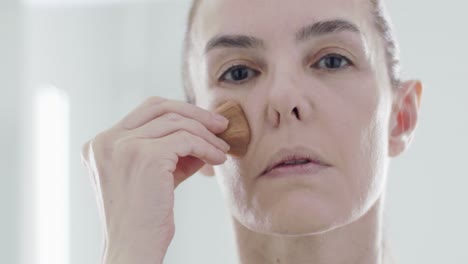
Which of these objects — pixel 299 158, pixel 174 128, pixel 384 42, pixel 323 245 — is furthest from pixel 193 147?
pixel 384 42

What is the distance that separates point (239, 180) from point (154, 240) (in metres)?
0.15

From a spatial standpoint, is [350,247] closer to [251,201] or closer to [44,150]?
[251,201]

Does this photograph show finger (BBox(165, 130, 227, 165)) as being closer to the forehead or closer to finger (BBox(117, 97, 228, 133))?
finger (BBox(117, 97, 228, 133))

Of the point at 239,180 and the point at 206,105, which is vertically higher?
the point at 206,105

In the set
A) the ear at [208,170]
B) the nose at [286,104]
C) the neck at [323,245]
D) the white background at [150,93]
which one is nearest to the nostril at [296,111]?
the nose at [286,104]

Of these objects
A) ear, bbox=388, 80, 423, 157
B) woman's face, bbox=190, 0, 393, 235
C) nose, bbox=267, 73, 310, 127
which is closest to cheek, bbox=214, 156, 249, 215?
woman's face, bbox=190, 0, 393, 235

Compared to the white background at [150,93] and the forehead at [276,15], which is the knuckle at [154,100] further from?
the white background at [150,93]

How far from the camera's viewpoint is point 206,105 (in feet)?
3.73

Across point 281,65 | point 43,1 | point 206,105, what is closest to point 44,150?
point 43,1

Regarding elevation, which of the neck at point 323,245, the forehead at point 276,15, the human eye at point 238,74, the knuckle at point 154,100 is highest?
the forehead at point 276,15

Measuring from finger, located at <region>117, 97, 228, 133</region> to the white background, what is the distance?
3.00 ft

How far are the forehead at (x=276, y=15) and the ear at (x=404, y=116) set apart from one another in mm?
161

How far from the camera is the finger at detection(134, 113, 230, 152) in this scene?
1013mm

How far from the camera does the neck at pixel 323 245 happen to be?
111cm
